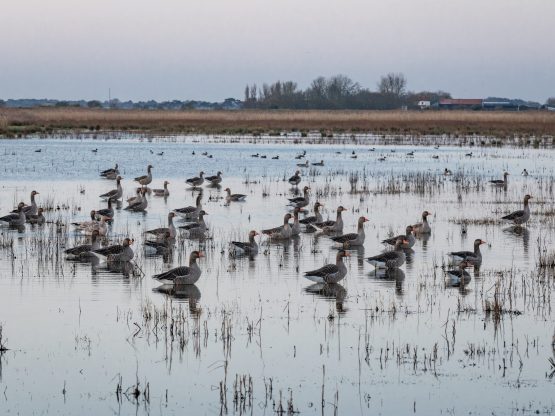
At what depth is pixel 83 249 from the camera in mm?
16547

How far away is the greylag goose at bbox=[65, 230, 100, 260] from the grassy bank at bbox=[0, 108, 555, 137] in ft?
134

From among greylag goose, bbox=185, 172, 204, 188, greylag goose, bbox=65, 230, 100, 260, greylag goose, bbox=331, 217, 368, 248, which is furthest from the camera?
greylag goose, bbox=185, 172, 204, 188

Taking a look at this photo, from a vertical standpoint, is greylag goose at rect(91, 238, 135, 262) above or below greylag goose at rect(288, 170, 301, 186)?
Answer: below

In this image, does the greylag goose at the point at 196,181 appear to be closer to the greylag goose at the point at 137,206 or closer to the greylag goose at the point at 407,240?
the greylag goose at the point at 137,206

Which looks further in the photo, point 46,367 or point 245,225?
point 245,225

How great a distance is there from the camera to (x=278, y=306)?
12.9 metres

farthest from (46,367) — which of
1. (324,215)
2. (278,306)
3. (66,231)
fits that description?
(324,215)

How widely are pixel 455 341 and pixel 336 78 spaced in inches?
5044

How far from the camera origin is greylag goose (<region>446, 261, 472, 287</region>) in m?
14.3

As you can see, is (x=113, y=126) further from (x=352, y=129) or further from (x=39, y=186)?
(x=39, y=186)

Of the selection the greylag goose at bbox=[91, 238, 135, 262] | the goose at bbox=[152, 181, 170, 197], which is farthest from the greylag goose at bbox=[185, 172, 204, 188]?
the greylag goose at bbox=[91, 238, 135, 262]

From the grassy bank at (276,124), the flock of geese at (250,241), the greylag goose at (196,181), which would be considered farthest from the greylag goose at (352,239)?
the grassy bank at (276,124)

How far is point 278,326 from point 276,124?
63642mm

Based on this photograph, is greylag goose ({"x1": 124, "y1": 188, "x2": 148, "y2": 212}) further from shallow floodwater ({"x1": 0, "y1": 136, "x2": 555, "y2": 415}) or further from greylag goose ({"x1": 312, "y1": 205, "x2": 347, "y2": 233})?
greylag goose ({"x1": 312, "y1": 205, "x2": 347, "y2": 233})
